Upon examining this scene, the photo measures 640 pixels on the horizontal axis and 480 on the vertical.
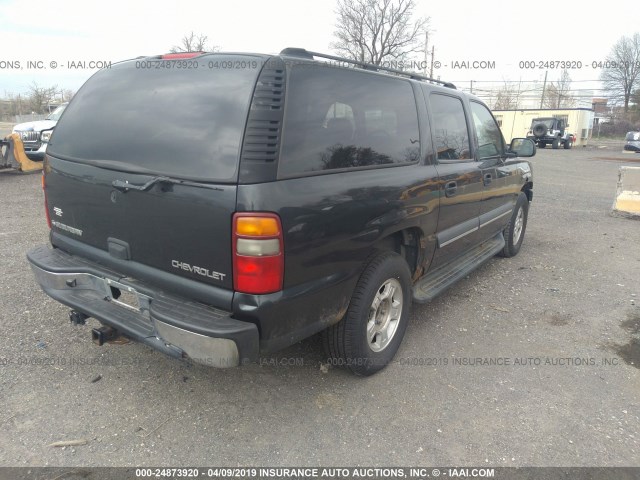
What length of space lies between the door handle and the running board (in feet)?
2.35

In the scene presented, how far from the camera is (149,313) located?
237cm

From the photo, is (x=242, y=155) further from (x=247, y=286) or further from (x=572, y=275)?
(x=572, y=275)

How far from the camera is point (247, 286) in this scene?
2.16m

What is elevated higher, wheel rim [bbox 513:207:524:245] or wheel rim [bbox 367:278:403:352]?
wheel rim [bbox 513:207:524:245]

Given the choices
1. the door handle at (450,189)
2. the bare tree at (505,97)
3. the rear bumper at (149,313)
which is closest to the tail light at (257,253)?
the rear bumper at (149,313)

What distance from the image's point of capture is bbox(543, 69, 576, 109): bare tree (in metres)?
59.0

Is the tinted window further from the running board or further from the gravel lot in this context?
the gravel lot

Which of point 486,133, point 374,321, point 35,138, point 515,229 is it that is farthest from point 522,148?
point 35,138

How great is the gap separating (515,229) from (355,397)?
3.83m

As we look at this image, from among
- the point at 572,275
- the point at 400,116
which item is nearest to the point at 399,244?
the point at 400,116

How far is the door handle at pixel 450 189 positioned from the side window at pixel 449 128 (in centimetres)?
22

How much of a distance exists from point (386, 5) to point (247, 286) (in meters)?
47.9

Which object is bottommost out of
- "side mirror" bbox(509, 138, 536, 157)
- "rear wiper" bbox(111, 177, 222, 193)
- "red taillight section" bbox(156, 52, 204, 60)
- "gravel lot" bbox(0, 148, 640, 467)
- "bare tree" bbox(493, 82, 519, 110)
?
"gravel lot" bbox(0, 148, 640, 467)

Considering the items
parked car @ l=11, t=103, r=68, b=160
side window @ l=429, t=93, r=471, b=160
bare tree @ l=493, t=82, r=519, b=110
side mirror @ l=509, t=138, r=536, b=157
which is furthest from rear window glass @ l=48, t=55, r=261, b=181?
bare tree @ l=493, t=82, r=519, b=110
